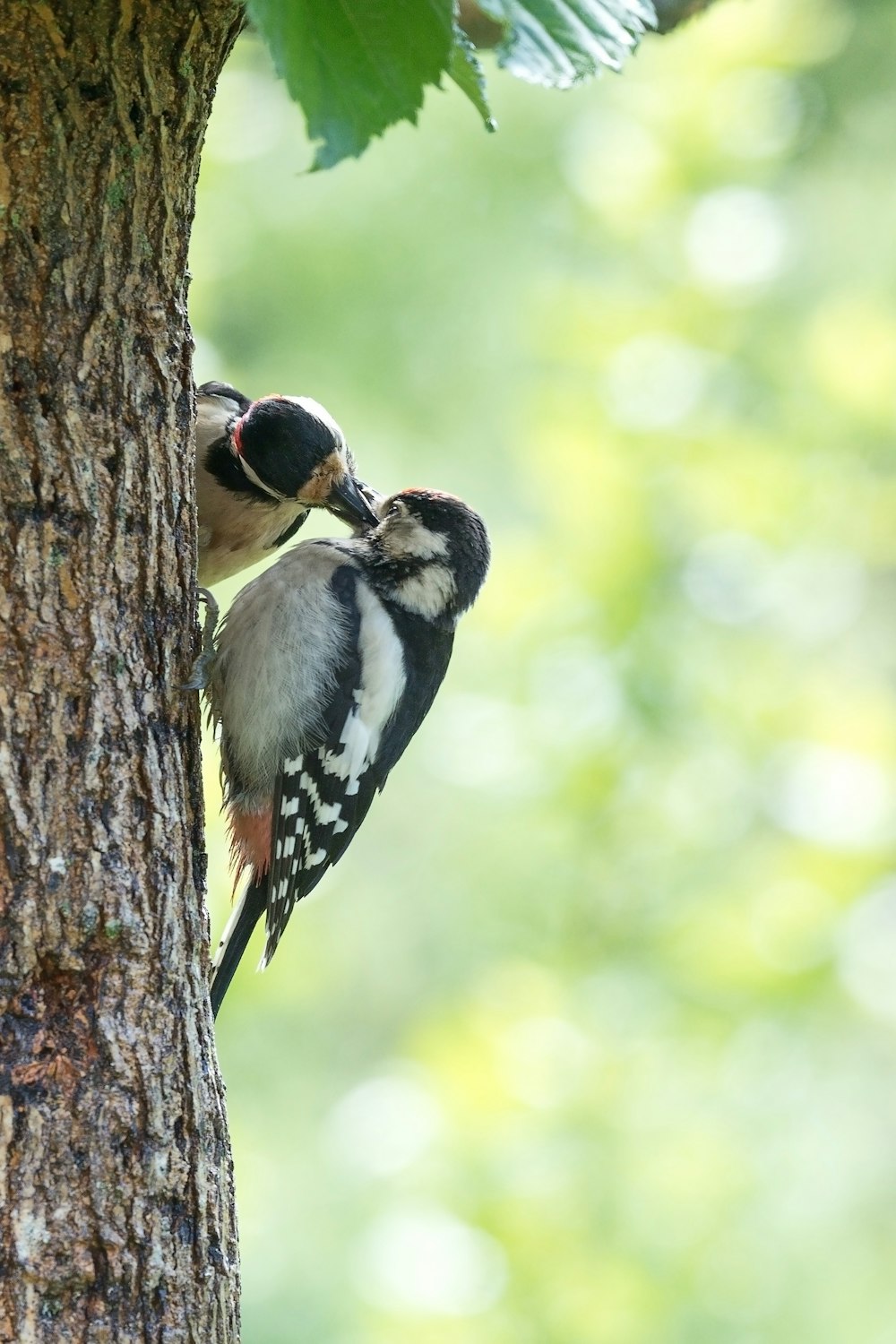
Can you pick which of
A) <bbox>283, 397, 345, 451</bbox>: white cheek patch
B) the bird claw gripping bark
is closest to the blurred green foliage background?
<bbox>283, 397, 345, 451</bbox>: white cheek patch

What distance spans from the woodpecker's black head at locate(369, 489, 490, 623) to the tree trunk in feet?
2.42

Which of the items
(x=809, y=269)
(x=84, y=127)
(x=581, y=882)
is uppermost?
(x=809, y=269)

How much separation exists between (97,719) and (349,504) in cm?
81

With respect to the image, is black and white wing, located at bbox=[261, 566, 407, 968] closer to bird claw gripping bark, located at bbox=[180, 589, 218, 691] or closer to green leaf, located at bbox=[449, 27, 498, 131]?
bird claw gripping bark, located at bbox=[180, 589, 218, 691]

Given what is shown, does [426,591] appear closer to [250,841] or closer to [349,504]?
[349,504]

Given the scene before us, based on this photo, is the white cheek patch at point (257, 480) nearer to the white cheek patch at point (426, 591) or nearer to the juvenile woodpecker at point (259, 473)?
the juvenile woodpecker at point (259, 473)

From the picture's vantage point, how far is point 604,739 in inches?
178

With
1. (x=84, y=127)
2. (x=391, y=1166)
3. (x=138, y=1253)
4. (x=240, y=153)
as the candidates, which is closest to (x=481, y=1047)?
(x=391, y=1166)

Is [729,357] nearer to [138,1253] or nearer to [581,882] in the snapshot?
[581,882]

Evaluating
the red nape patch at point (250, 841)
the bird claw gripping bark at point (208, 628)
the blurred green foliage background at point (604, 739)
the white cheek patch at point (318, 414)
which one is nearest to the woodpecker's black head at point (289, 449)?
the white cheek patch at point (318, 414)

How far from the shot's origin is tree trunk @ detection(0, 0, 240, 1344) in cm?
125

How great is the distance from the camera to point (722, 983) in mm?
4422

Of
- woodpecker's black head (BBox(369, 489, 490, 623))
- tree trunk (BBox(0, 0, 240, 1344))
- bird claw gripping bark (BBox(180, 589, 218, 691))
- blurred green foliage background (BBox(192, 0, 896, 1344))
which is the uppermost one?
blurred green foliage background (BBox(192, 0, 896, 1344))

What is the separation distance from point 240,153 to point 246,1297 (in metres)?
3.05
